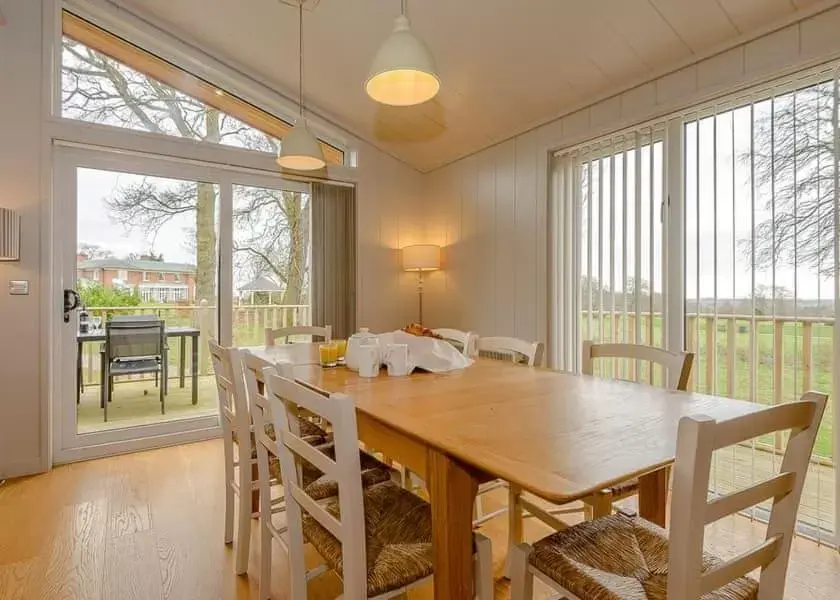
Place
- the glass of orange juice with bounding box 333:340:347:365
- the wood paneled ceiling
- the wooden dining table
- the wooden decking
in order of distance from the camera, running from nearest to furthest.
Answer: the wooden dining table
the glass of orange juice with bounding box 333:340:347:365
the wood paneled ceiling
the wooden decking

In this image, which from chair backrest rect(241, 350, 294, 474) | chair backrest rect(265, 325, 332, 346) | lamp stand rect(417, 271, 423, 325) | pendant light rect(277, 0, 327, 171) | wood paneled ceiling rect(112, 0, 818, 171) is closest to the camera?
chair backrest rect(241, 350, 294, 474)

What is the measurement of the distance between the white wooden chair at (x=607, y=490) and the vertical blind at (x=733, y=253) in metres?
0.82

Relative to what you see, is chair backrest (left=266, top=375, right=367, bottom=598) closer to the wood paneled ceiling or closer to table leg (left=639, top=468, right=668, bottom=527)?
table leg (left=639, top=468, right=668, bottom=527)

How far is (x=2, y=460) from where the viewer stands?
2.86m

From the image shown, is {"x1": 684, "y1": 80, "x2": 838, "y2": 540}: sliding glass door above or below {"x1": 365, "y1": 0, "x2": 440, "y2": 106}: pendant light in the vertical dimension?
below

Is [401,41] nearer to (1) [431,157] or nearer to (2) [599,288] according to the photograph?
(2) [599,288]

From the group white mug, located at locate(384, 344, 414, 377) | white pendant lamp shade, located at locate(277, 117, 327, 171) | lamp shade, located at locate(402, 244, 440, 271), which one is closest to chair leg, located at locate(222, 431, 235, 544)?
white mug, located at locate(384, 344, 414, 377)

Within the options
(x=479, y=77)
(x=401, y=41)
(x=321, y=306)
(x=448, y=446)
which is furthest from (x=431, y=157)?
(x=448, y=446)

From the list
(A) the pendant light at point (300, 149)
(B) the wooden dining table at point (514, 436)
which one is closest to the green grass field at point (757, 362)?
(B) the wooden dining table at point (514, 436)

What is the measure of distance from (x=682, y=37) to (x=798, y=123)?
26.7 inches

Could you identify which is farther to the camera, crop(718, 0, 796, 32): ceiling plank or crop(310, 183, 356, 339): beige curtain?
crop(310, 183, 356, 339): beige curtain

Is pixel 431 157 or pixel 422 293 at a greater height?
pixel 431 157

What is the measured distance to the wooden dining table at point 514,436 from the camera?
91 cm

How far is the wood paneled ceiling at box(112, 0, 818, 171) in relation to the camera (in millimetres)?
2285
